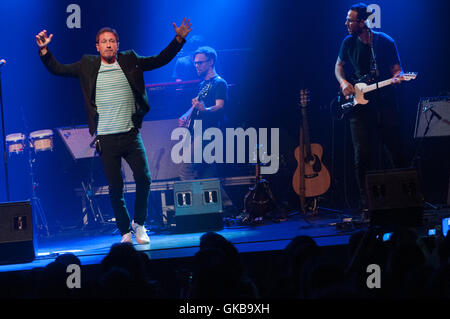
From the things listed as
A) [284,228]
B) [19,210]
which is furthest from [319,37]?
[19,210]

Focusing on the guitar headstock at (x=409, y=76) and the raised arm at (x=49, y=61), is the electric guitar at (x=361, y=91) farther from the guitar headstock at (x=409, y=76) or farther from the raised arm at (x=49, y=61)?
the raised arm at (x=49, y=61)

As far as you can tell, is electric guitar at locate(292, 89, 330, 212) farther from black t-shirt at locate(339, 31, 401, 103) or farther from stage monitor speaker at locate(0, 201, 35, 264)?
stage monitor speaker at locate(0, 201, 35, 264)

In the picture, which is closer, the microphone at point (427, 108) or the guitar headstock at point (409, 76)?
the guitar headstock at point (409, 76)

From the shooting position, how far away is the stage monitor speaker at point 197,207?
6816mm

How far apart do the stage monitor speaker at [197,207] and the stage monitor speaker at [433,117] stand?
2.93 metres

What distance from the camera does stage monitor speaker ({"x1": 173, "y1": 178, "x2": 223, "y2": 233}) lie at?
6.82m

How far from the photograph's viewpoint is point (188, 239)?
606cm

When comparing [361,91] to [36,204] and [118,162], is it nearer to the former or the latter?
[118,162]

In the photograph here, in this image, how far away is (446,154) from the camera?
8539mm

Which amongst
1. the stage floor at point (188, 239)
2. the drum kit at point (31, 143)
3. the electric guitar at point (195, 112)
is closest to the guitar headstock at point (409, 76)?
the stage floor at point (188, 239)

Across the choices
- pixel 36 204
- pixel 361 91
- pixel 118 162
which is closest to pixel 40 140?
pixel 36 204

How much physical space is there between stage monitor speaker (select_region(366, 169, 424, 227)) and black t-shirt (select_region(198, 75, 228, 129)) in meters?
2.95

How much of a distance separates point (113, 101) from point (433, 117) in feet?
14.4

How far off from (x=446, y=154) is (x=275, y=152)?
2656mm
